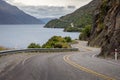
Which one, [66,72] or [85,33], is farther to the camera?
[85,33]

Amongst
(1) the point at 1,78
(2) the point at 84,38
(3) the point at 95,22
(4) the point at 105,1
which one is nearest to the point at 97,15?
(3) the point at 95,22

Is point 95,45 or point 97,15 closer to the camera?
point 95,45

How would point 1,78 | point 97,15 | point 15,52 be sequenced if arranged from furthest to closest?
point 97,15, point 15,52, point 1,78

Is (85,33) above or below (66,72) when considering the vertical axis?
above

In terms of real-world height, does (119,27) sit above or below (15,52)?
above

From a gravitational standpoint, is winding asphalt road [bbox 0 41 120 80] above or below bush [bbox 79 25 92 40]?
below

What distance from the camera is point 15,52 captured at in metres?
39.9

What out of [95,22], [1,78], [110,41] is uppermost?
[95,22]

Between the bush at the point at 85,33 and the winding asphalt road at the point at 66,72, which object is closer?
the winding asphalt road at the point at 66,72

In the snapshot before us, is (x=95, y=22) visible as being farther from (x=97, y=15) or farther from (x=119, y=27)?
(x=119, y=27)

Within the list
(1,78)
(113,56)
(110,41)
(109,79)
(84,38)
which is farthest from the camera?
(84,38)

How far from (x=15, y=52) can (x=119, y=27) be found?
1224 cm

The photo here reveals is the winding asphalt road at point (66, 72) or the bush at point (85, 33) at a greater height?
the bush at point (85, 33)

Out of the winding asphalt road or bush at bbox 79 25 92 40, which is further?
bush at bbox 79 25 92 40
